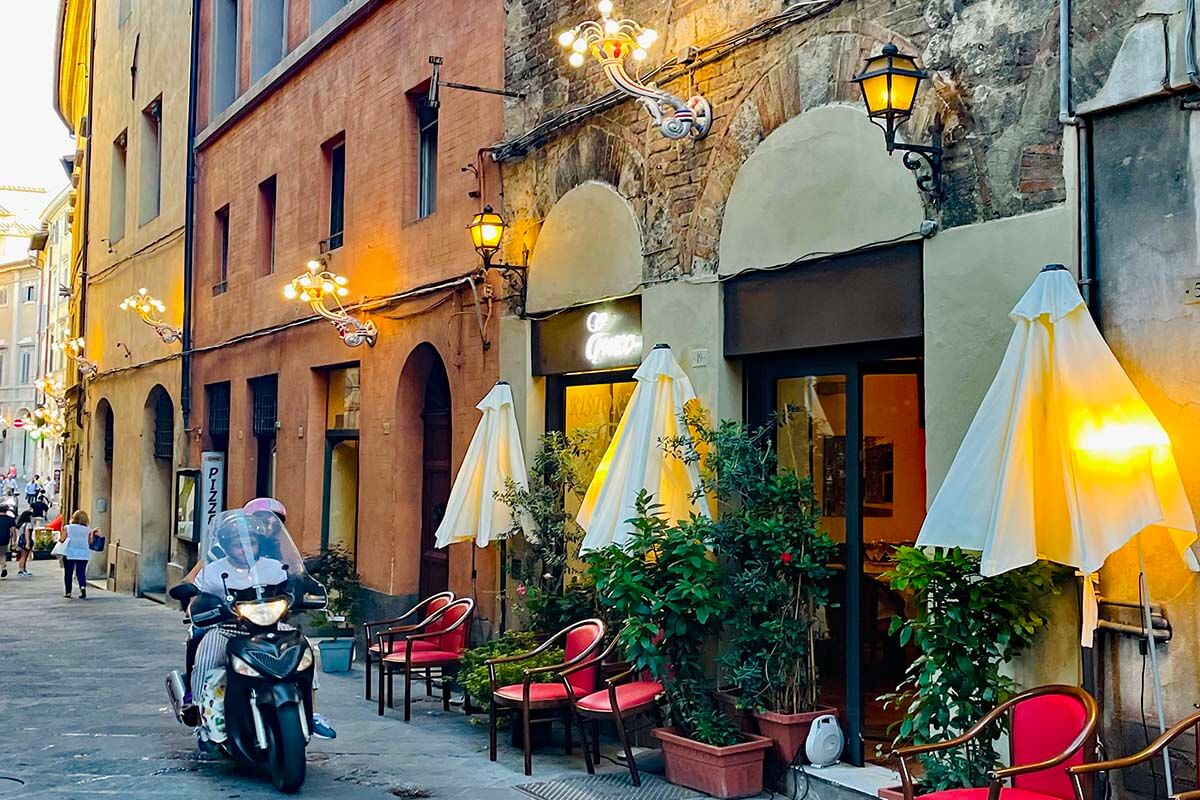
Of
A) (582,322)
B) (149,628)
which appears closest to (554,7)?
(582,322)

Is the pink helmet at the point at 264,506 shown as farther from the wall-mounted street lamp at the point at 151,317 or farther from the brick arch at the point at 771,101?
the wall-mounted street lamp at the point at 151,317

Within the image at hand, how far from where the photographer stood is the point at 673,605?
761 cm

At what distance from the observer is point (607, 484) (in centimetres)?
844

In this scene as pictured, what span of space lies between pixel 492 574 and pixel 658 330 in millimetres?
3260

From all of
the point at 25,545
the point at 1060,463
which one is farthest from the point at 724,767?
the point at 25,545

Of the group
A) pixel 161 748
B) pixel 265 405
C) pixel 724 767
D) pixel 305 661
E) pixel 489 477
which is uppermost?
pixel 265 405

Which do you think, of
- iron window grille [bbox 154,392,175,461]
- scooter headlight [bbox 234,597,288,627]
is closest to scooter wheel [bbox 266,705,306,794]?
scooter headlight [bbox 234,597,288,627]

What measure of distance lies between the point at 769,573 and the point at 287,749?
10.4ft

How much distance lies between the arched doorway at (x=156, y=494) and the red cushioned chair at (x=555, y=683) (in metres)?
15.3

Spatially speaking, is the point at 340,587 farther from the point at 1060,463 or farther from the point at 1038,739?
the point at 1060,463

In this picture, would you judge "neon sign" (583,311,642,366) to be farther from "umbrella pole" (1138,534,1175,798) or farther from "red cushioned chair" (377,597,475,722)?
"umbrella pole" (1138,534,1175,798)

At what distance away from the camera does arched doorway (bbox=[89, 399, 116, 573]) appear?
89.2 feet

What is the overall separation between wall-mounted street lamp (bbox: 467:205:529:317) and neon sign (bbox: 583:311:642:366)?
1.07 metres

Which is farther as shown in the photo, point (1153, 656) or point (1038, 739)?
point (1038, 739)
